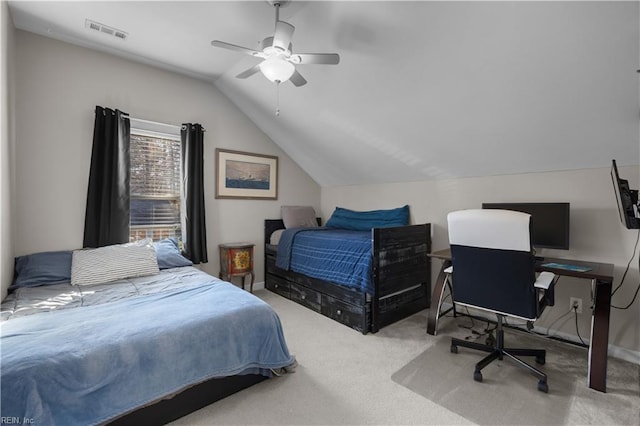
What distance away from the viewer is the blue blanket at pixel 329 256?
274 cm

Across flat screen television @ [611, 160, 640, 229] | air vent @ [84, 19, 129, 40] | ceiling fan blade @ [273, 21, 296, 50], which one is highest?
air vent @ [84, 19, 129, 40]

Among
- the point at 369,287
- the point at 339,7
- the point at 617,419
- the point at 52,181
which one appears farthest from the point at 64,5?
the point at 617,419

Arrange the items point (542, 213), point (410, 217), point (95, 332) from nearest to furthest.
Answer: point (95, 332) < point (542, 213) < point (410, 217)

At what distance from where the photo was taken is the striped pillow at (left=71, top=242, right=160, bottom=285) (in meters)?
2.30

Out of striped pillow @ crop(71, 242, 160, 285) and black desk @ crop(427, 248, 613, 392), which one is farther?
striped pillow @ crop(71, 242, 160, 285)

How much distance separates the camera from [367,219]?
3.83 meters

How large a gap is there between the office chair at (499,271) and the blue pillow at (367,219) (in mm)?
1487

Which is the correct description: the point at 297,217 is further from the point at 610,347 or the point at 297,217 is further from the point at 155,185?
the point at 610,347

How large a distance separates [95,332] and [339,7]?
2411 mm

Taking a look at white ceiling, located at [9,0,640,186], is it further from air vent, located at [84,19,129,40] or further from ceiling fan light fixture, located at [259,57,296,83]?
ceiling fan light fixture, located at [259,57,296,83]

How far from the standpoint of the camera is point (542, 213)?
2.48 meters

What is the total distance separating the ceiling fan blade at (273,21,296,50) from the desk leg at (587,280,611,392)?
8.45 ft

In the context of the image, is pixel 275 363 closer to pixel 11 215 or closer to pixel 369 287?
pixel 369 287

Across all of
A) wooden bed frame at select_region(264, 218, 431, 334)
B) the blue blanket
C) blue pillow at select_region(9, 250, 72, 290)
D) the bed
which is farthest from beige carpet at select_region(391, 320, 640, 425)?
blue pillow at select_region(9, 250, 72, 290)
